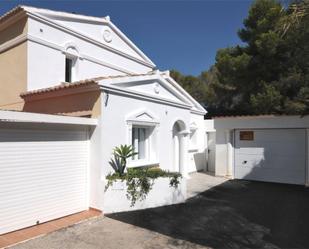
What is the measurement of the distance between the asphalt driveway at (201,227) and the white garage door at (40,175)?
101 centimetres

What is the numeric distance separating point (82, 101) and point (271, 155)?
1108 centimetres

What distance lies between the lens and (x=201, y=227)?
8.36m

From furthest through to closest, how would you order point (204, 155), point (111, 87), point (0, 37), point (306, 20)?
point (204, 155), point (0, 37), point (111, 87), point (306, 20)

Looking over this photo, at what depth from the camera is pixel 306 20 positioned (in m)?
7.34

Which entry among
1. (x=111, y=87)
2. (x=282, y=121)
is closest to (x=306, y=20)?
(x=111, y=87)

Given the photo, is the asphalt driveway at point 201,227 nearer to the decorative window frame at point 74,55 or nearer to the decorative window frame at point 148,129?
the decorative window frame at point 148,129

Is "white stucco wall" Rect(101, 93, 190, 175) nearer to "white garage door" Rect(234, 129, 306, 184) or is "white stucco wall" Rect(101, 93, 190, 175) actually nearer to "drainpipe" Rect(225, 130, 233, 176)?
"drainpipe" Rect(225, 130, 233, 176)

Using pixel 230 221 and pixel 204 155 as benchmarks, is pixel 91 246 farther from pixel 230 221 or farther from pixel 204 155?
pixel 204 155

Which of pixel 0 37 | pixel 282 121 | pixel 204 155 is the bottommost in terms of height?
pixel 204 155

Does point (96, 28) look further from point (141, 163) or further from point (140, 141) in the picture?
point (141, 163)

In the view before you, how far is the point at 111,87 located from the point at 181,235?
5.22 metres

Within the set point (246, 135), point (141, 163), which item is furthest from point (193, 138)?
point (141, 163)

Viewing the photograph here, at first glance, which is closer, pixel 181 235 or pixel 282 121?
pixel 181 235

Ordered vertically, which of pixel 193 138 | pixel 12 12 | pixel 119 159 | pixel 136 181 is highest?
pixel 12 12
